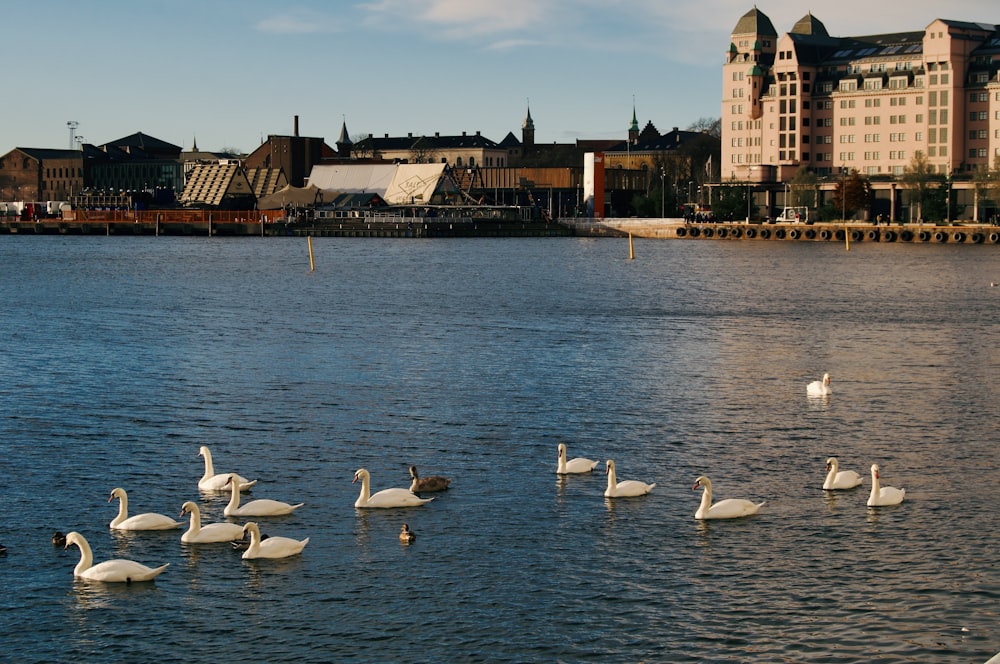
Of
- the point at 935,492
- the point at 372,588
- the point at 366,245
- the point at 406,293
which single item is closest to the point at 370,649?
the point at 372,588

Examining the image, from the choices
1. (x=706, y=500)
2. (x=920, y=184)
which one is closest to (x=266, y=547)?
(x=706, y=500)

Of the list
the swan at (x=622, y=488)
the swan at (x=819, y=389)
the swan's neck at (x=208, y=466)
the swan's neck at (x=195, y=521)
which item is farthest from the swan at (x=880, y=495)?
the swan's neck at (x=208, y=466)

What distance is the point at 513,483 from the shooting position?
24.5 meters

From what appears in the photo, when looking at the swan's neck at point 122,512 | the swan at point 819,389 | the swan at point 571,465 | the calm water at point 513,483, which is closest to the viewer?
the calm water at point 513,483

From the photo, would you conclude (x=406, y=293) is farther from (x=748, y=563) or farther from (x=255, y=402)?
(x=748, y=563)

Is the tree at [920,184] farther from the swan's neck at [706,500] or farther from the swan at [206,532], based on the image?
the swan at [206,532]

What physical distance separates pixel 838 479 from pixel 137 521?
11966 mm

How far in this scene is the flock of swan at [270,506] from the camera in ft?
62.3

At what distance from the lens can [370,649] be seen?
16.5 m

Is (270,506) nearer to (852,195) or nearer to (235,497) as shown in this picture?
(235,497)

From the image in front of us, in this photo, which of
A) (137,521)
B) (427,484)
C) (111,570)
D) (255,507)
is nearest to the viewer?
(111,570)

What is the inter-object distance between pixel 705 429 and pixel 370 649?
1499 cm

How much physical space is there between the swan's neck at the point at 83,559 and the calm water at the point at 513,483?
9.4 inches

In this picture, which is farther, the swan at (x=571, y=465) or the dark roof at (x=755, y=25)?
the dark roof at (x=755, y=25)
